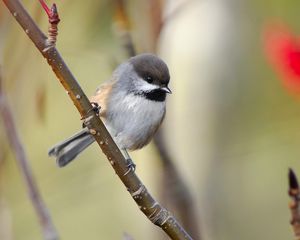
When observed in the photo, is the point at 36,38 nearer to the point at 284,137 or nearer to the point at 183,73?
the point at 284,137

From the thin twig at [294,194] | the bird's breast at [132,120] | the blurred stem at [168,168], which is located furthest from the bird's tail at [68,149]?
the thin twig at [294,194]

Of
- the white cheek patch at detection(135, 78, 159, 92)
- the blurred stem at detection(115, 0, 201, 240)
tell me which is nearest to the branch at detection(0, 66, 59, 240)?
the blurred stem at detection(115, 0, 201, 240)

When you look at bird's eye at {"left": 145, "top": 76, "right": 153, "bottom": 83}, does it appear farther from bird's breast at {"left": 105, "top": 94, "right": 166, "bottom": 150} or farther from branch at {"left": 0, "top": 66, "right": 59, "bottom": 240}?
branch at {"left": 0, "top": 66, "right": 59, "bottom": 240}

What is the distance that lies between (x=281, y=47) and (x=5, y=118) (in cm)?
130

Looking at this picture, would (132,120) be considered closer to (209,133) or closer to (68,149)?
(68,149)

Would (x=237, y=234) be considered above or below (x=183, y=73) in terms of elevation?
below

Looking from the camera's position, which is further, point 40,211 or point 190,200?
point 190,200

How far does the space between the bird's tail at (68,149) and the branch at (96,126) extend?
104 cm

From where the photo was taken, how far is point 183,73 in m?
4.59

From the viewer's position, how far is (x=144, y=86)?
110 inches

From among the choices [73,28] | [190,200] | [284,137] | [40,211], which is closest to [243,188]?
[284,137]

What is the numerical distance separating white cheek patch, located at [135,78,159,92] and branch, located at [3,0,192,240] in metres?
1.12

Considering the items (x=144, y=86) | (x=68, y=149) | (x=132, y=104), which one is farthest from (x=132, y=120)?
(x=68, y=149)

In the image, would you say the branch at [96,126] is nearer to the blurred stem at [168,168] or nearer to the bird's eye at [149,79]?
the blurred stem at [168,168]
